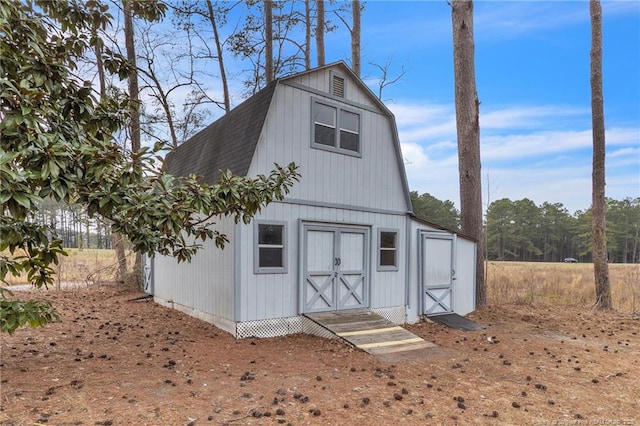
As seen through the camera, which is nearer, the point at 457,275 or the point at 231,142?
the point at 231,142

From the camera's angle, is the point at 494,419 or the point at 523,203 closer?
the point at 494,419

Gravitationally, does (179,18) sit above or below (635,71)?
above

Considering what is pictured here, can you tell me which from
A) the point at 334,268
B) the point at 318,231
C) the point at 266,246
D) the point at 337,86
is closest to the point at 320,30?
the point at 337,86

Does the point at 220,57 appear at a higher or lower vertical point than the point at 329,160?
higher

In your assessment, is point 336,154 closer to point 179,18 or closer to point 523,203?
point 179,18

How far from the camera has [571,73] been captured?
12805mm

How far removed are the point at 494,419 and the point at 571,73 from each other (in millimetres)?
13304

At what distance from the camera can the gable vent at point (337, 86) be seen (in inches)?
296

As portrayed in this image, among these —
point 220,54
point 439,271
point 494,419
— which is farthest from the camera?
point 220,54

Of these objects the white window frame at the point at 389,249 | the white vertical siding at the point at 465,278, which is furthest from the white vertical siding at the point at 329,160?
the white vertical siding at the point at 465,278

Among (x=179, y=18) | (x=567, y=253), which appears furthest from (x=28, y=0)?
(x=567, y=253)

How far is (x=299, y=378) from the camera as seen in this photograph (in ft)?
14.7

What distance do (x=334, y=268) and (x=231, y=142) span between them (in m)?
3.22

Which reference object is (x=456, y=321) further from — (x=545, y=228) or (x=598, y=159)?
(x=545, y=228)
